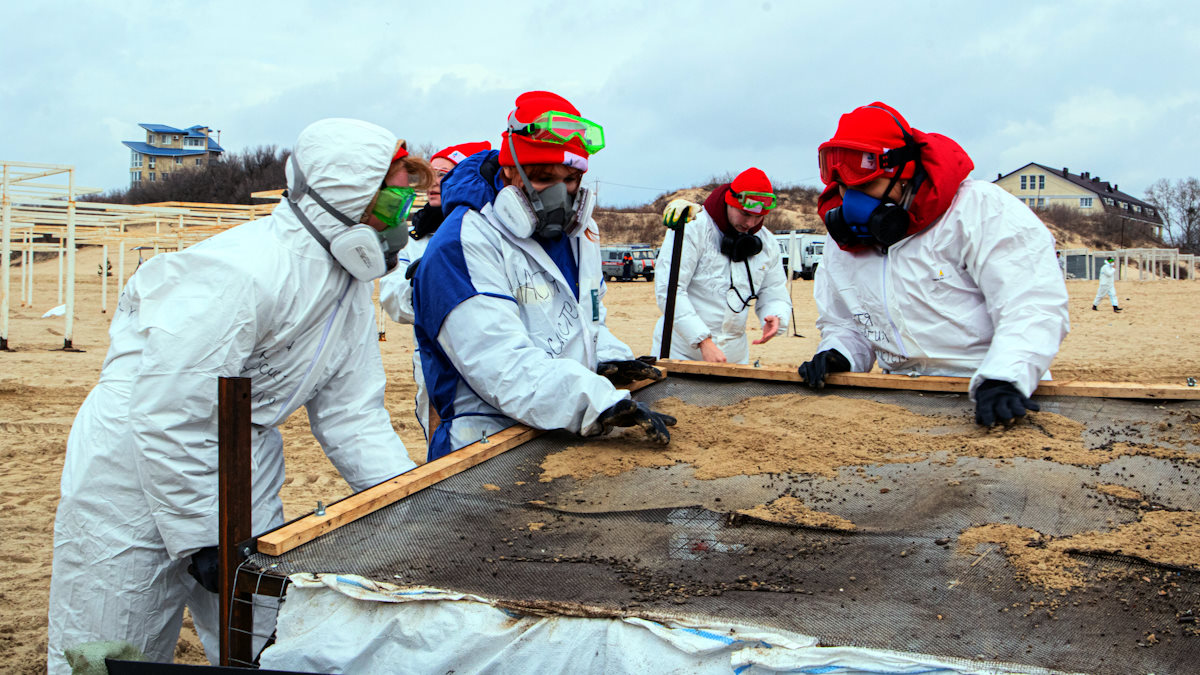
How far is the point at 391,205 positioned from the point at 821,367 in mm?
1610

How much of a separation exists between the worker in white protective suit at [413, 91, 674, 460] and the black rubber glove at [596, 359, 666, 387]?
27cm

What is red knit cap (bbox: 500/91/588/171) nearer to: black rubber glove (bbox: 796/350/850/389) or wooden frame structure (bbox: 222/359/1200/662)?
wooden frame structure (bbox: 222/359/1200/662)

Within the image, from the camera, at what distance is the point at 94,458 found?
2203 millimetres

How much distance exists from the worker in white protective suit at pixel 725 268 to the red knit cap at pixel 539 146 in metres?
2.04

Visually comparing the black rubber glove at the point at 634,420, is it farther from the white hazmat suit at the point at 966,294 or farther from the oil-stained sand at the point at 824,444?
the white hazmat suit at the point at 966,294

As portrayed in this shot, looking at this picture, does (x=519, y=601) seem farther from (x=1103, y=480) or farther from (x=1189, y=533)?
(x=1103, y=480)

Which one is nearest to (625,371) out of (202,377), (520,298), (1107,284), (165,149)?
(520,298)

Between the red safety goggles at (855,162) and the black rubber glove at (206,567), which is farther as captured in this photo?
the red safety goggles at (855,162)

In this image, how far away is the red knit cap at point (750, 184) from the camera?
4.62 metres

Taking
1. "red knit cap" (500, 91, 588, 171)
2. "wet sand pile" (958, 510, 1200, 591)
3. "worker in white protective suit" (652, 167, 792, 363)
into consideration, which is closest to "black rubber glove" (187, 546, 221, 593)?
"red knit cap" (500, 91, 588, 171)

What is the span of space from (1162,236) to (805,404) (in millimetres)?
75343

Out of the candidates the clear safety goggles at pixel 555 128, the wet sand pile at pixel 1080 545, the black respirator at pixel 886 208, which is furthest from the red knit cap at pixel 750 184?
the wet sand pile at pixel 1080 545

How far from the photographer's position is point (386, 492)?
200 centimetres

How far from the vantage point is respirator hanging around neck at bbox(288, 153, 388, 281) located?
7.46 ft
